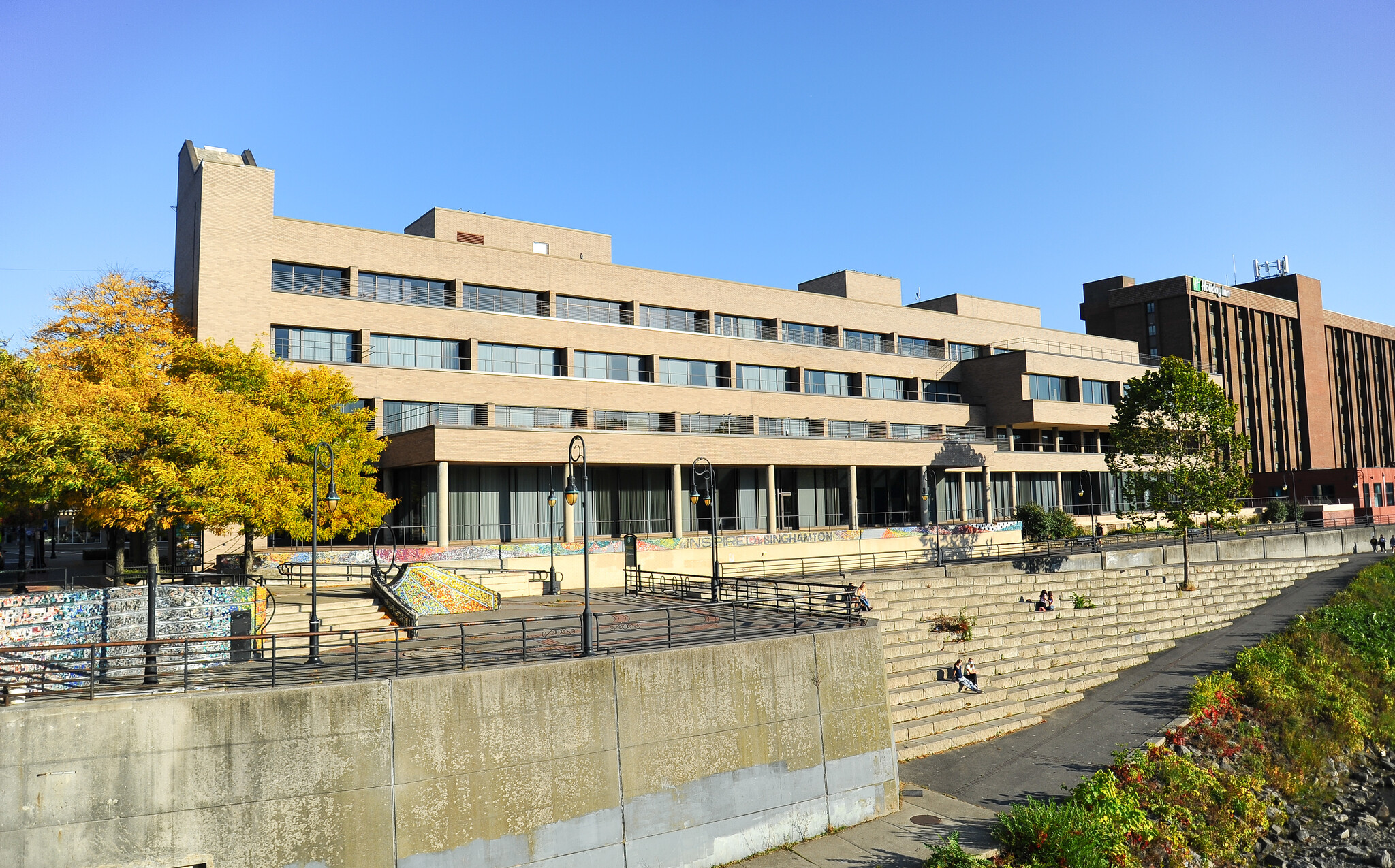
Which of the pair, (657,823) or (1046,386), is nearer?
(657,823)

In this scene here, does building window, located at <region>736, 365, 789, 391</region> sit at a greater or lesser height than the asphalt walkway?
greater

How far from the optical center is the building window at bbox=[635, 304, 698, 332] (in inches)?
1844

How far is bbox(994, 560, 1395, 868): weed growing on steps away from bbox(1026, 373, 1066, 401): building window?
26.3 m

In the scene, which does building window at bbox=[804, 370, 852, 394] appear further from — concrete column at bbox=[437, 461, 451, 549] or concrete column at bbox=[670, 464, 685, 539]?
concrete column at bbox=[437, 461, 451, 549]

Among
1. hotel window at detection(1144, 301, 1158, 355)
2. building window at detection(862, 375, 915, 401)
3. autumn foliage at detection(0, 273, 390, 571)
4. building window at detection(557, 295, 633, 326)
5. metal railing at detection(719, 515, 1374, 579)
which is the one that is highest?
hotel window at detection(1144, 301, 1158, 355)

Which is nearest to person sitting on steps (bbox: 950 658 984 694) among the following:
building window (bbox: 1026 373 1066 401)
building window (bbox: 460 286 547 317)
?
building window (bbox: 460 286 547 317)

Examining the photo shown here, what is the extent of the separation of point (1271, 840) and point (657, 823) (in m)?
14.1

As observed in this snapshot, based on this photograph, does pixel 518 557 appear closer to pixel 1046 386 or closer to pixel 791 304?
pixel 791 304

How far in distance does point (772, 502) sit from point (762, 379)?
878cm

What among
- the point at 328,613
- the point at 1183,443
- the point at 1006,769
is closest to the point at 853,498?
the point at 1183,443

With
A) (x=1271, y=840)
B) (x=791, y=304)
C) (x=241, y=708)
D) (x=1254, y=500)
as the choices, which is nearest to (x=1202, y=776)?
(x=1271, y=840)

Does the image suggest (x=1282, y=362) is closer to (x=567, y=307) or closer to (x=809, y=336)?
(x=809, y=336)

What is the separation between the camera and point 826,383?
53.4 m

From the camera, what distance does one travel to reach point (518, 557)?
3531 centimetres
